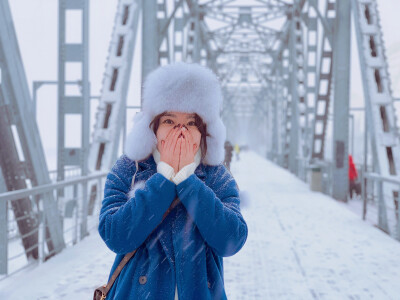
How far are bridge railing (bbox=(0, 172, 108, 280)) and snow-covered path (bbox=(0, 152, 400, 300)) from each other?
0.21 metres

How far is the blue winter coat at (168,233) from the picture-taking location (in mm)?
1454

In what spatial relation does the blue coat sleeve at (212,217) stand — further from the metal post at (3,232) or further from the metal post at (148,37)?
the metal post at (148,37)

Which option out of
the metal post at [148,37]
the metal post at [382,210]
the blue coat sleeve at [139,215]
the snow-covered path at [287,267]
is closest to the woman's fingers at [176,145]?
the blue coat sleeve at [139,215]

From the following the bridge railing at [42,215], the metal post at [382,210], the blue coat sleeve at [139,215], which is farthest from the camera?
the metal post at [382,210]

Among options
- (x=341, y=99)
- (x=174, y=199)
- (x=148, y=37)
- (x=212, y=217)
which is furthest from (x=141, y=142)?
(x=341, y=99)

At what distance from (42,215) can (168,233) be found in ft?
12.5

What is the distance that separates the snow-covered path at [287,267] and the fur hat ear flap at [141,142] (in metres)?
0.52

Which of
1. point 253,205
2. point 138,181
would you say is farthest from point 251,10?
point 138,181

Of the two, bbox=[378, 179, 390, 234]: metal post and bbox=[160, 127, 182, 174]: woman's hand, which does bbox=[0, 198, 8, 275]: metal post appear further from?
bbox=[378, 179, 390, 234]: metal post

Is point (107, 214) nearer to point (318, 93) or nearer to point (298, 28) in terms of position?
point (318, 93)

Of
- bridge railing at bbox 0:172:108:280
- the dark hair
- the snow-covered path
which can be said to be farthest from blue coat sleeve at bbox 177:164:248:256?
bridge railing at bbox 0:172:108:280

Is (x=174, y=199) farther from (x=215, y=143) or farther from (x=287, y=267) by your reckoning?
(x=287, y=267)

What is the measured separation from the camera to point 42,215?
16.3 feet

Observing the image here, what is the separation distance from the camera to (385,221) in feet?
22.7
